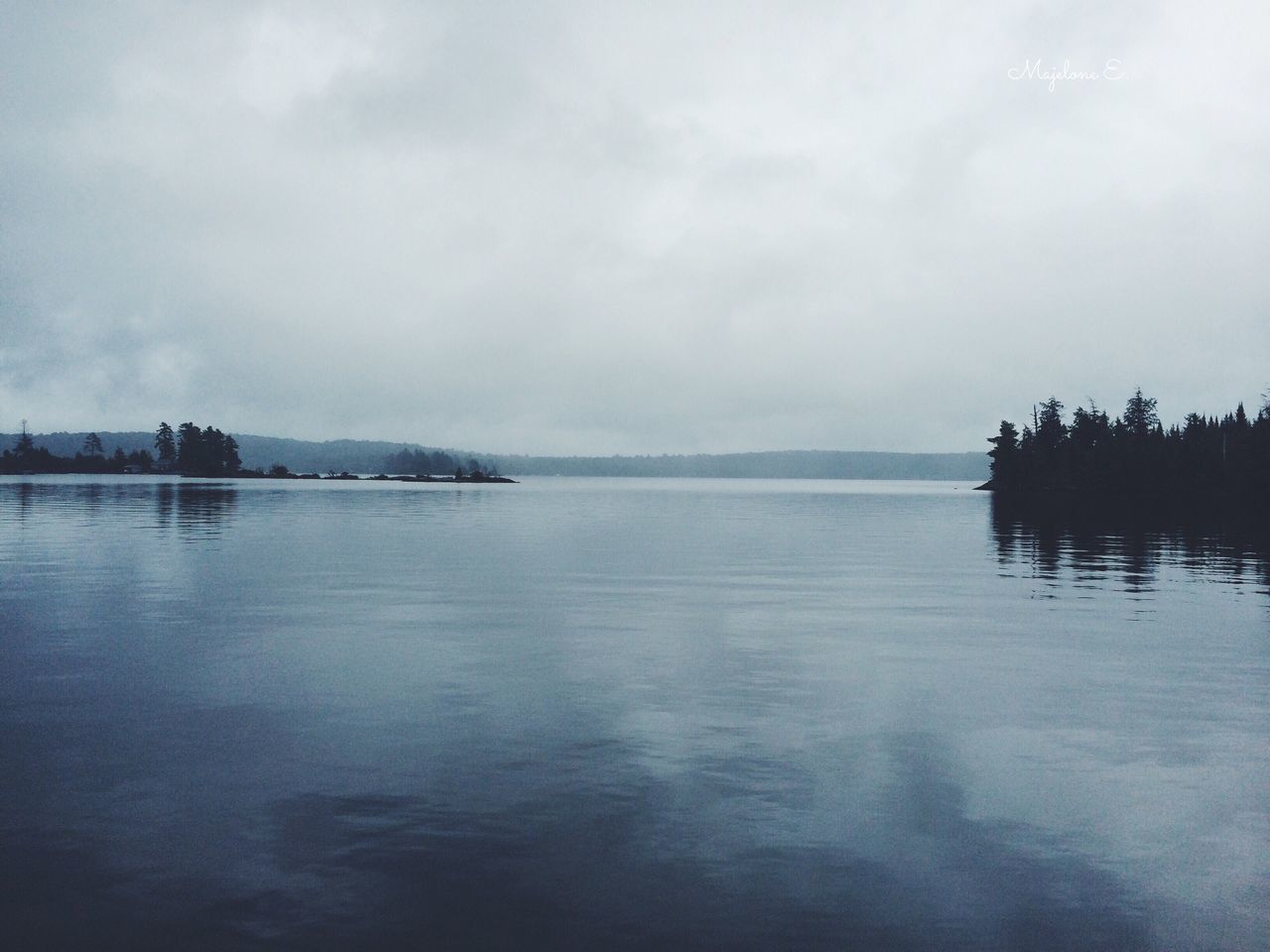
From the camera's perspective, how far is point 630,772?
647 inches

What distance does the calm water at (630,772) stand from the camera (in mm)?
11320

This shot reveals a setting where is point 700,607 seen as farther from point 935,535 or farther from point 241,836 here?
point 935,535

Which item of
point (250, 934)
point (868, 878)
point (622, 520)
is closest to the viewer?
point (250, 934)

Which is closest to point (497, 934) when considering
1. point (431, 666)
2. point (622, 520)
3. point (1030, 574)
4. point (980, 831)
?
point (980, 831)

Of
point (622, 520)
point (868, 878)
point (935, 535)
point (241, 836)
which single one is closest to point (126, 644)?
point (241, 836)

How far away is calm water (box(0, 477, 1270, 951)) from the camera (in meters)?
11.3

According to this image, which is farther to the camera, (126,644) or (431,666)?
(126,644)

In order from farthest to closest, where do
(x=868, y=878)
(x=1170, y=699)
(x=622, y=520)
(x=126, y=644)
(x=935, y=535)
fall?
1. (x=622, y=520)
2. (x=935, y=535)
3. (x=126, y=644)
4. (x=1170, y=699)
5. (x=868, y=878)

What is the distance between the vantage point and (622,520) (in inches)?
4144

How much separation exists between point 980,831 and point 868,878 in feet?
8.33

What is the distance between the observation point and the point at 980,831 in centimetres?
1385

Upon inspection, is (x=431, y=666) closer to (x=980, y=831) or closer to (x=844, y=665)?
(x=844, y=665)

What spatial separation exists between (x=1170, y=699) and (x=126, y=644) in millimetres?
27637

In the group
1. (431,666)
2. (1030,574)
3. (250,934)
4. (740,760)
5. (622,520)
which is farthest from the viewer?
(622,520)
